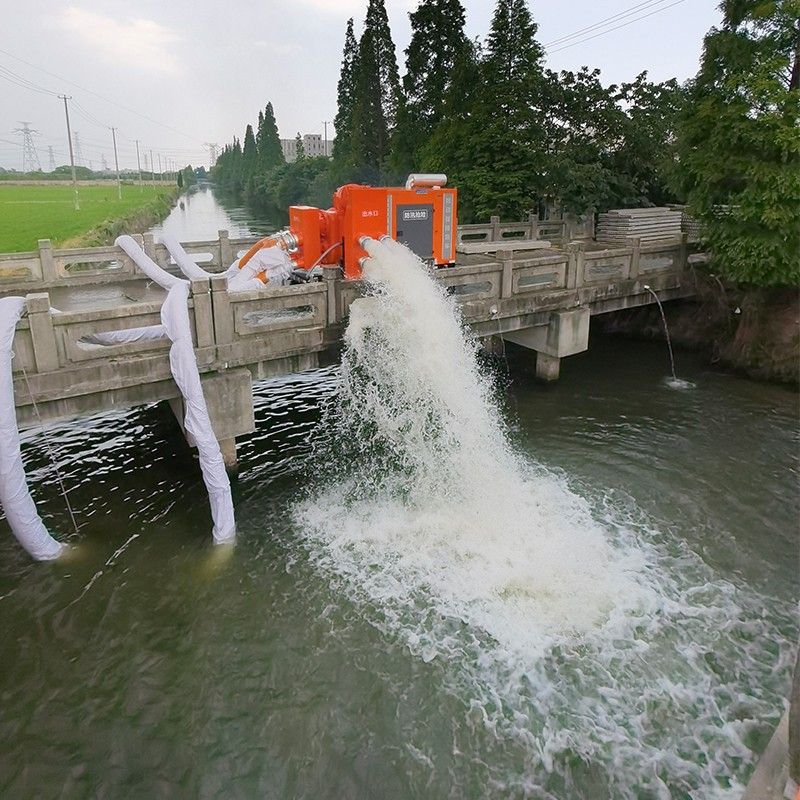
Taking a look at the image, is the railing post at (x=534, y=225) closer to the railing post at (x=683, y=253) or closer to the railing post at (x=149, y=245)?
the railing post at (x=683, y=253)

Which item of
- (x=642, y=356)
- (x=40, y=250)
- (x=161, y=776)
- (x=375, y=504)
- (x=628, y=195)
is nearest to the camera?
(x=161, y=776)

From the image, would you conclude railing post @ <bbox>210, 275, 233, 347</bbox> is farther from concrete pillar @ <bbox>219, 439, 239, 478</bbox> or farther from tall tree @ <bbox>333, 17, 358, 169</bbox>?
tall tree @ <bbox>333, 17, 358, 169</bbox>

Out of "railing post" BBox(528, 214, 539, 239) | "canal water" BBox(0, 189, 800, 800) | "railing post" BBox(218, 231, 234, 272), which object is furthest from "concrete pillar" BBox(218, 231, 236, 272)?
"railing post" BBox(528, 214, 539, 239)

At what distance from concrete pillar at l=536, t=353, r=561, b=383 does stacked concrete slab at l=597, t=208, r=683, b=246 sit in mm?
7068

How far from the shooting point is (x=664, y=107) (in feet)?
67.3

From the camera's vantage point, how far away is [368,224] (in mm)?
10609

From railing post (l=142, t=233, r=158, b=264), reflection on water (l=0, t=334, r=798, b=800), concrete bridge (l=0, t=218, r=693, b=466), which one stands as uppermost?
railing post (l=142, t=233, r=158, b=264)

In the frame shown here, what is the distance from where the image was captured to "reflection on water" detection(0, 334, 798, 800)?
5270mm

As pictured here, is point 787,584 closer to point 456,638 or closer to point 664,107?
point 456,638

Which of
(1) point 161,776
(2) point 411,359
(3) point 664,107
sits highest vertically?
(3) point 664,107

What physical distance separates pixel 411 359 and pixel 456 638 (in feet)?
14.1

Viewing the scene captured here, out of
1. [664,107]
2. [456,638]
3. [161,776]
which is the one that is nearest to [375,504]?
[456,638]

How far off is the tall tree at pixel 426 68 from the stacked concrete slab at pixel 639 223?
501 inches

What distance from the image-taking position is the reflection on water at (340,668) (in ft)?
17.3
